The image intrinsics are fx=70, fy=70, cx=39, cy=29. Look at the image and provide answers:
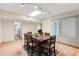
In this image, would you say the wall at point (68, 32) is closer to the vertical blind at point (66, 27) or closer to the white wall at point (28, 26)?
the vertical blind at point (66, 27)

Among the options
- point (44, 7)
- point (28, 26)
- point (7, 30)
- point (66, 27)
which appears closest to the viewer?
point (44, 7)

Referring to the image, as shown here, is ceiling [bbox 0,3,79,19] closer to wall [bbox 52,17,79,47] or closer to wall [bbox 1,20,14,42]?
wall [bbox 52,17,79,47]

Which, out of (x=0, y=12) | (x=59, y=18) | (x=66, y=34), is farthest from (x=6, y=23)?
(x=66, y=34)

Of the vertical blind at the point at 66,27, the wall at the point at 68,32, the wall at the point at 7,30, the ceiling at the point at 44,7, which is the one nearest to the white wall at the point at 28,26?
the wall at the point at 7,30

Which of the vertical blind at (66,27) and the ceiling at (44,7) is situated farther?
the vertical blind at (66,27)

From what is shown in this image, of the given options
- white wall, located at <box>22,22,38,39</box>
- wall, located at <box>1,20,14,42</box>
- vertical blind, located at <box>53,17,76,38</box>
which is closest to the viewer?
vertical blind, located at <box>53,17,76,38</box>

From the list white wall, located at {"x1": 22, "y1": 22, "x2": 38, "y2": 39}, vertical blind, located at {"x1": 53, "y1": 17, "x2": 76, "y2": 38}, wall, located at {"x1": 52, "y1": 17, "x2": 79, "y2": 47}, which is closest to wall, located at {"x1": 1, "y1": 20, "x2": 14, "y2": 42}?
white wall, located at {"x1": 22, "y1": 22, "x2": 38, "y2": 39}

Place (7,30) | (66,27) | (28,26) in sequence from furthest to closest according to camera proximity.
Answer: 1. (28,26)
2. (7,30)
3. (66,27)

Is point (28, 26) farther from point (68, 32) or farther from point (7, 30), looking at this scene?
point (68, 32)

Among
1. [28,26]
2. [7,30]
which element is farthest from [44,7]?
[7,30]

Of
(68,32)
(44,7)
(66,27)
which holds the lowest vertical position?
(68,32)

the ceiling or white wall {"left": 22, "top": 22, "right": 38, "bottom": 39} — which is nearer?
the ceiling

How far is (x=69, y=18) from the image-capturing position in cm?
230

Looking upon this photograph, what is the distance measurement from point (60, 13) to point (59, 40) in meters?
0.98
